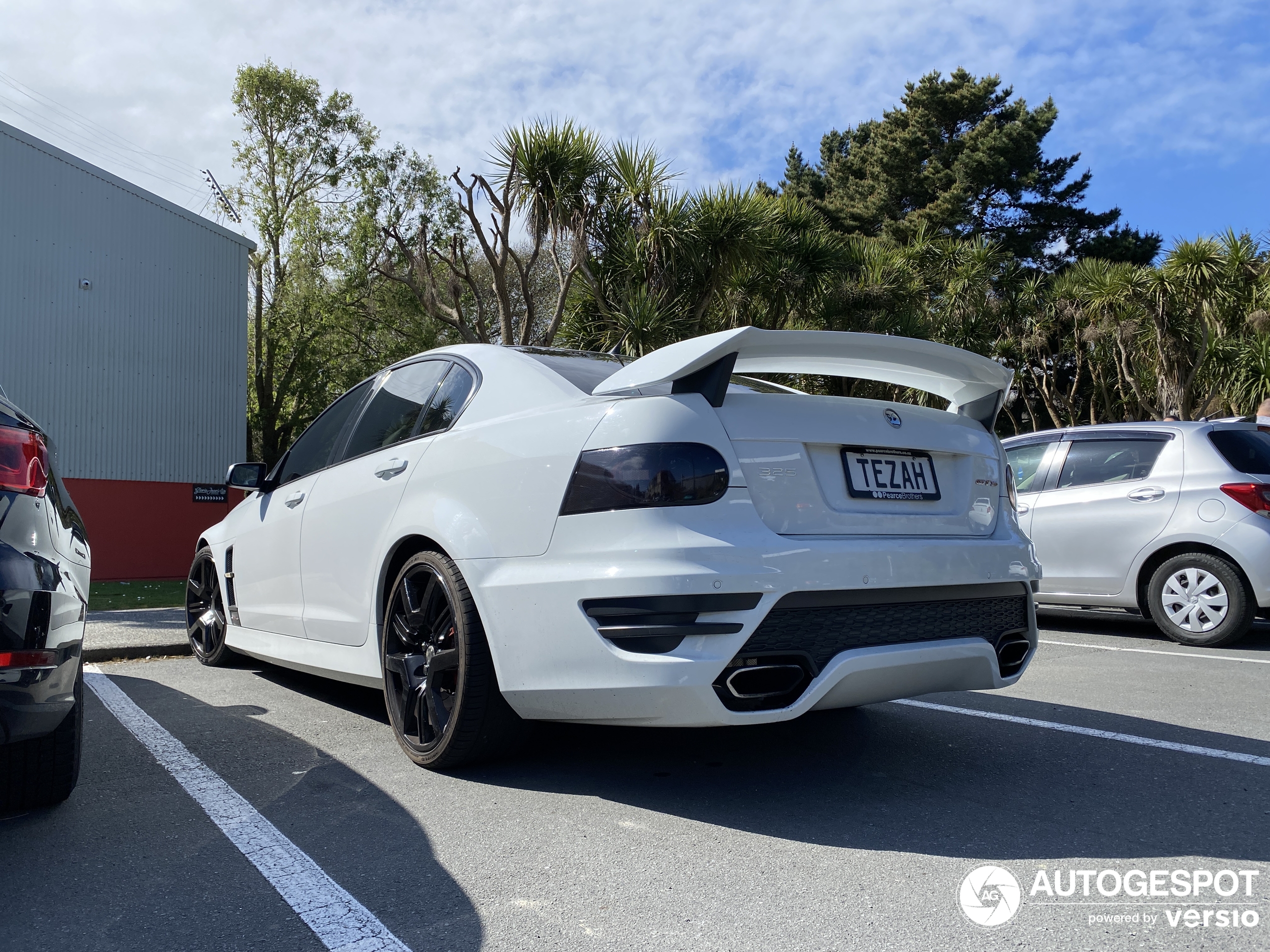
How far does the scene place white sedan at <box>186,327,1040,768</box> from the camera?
104 inches

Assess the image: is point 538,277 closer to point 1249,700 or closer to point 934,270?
point 934,270

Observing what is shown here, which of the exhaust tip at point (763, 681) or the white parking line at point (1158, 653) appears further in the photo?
the white parking line at point (1158, 653)

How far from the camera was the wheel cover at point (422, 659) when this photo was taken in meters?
3.17

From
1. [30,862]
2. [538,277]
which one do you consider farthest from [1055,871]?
[538,277]

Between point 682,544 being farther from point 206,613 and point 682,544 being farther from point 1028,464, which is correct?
point 1028,464

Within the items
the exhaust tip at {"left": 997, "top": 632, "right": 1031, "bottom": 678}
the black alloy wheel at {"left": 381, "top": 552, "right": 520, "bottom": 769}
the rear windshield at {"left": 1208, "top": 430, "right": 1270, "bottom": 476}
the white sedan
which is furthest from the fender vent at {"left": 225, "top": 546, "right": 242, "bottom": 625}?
the rear windshield at {"left": 1208, "top": 430, "right": 1270, "bottom": 476}

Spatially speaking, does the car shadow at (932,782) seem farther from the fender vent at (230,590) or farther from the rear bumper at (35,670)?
the fender vent at (230,590)

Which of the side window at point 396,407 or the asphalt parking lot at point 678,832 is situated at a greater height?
the side window at point 396,407

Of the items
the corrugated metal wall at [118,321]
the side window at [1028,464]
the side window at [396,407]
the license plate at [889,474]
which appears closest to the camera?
the license plate at [889,474]

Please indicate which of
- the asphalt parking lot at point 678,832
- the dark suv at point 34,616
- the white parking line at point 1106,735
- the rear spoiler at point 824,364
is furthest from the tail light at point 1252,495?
the dark suv at point 34,616

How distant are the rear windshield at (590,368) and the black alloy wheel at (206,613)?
266 cm

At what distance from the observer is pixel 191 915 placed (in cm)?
219

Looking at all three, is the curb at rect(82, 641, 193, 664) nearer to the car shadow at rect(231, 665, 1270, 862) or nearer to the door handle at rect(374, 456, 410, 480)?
the car shadow at rect(231, 665, 1270, 862)

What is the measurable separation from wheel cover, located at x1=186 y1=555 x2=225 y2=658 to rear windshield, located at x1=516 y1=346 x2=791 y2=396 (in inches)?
105
